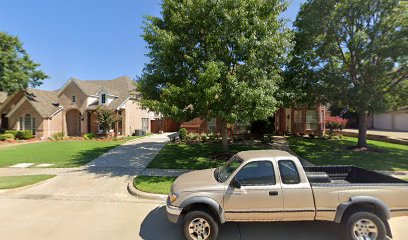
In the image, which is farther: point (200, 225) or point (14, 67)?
point (14, 67)

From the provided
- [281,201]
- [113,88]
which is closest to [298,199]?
[281,201]

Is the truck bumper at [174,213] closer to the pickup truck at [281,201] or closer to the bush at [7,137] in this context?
the pickup truck at [281,201]

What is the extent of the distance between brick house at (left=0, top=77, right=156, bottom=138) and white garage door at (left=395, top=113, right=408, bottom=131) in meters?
36.2

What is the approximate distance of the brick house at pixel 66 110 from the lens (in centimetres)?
2738

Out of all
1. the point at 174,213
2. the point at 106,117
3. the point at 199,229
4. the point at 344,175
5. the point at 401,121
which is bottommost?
the point at 199,229

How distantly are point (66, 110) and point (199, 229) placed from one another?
29221 millimetres

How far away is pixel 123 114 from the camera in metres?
28.9

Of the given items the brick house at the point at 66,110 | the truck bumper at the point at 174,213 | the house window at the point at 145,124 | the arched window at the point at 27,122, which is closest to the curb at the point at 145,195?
the truck bumper at the point at 174,213

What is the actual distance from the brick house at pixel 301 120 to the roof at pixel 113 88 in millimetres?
16909

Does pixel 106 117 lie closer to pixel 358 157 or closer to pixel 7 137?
pixel 7 137

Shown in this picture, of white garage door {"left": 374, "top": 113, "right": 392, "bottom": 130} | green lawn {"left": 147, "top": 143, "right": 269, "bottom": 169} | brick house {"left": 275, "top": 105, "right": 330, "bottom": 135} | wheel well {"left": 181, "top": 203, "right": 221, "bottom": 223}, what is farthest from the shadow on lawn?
white garage door {"left": 374, "top": 113, "right": 392, "bottom": 130}

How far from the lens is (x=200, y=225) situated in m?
5.01

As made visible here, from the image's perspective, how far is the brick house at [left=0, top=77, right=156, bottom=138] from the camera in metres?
27.4

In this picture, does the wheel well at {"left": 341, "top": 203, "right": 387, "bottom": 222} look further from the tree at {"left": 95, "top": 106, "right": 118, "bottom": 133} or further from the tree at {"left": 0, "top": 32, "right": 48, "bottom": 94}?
the tree at {"left": 0, "top": 32, "right": 48, "bottom": 94}
